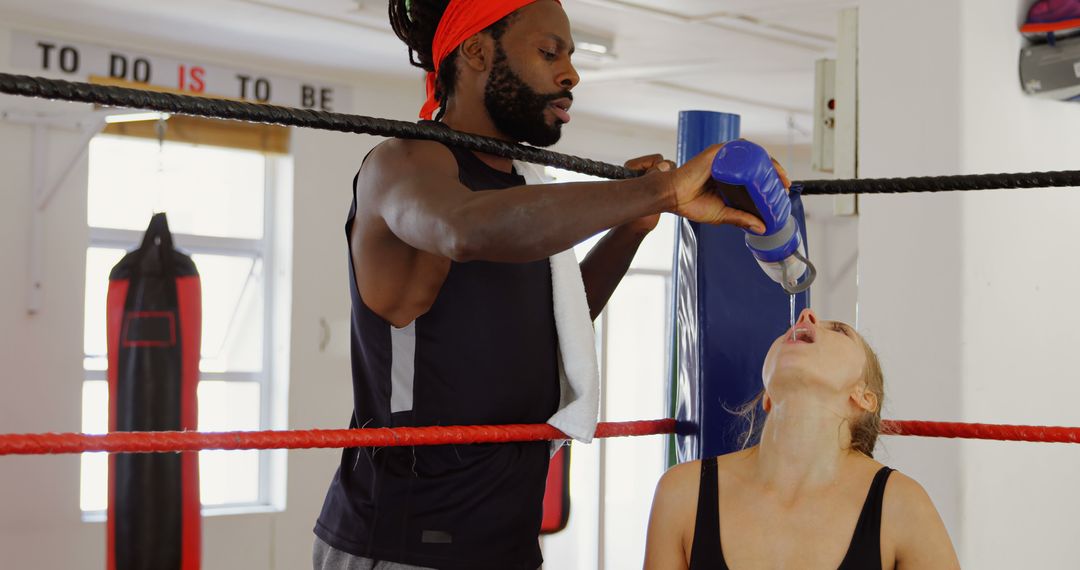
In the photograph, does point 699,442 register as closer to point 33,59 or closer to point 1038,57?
point 1038,57

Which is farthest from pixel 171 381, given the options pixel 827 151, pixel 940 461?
pixel 940 461

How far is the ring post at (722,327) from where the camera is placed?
5.03 feet

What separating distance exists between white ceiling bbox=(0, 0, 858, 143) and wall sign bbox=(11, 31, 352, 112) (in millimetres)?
119

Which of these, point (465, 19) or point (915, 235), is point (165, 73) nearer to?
point (915, 235)

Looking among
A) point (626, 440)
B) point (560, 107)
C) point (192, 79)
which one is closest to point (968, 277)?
point (560, 107)

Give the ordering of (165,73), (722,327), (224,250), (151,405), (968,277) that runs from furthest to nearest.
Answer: (224,250)
(165,73)
(151,405)
(968,277)
(722,327)

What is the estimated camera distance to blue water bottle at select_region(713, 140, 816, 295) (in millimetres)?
1067

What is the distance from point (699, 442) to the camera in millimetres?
1552

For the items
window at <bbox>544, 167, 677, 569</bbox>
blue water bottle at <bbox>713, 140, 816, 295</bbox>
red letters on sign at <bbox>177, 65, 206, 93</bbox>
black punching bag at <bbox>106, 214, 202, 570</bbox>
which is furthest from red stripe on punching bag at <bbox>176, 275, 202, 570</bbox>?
blue water bottle at <bbox>713, 140, 816, 295</bbox>

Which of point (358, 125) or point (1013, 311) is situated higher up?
point (358, 125)

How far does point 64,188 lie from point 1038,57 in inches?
147

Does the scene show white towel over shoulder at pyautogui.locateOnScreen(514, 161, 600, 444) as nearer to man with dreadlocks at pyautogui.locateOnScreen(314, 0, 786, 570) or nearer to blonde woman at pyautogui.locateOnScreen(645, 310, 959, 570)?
man with dreadlocks at pyautogui.locateOnScreen(314, 0, 786, 570)

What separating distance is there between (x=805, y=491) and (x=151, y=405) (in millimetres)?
3397

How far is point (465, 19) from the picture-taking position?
137cm
